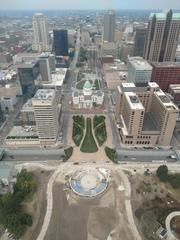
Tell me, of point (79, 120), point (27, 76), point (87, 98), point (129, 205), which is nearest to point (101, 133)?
point (79, 120)

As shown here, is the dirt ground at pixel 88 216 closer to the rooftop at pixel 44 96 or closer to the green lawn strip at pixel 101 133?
the green lawn strip at pixel 101 133

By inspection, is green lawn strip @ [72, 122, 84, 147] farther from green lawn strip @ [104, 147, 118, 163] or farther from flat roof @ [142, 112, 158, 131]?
flat roof @ [142, 112, 158, 131]

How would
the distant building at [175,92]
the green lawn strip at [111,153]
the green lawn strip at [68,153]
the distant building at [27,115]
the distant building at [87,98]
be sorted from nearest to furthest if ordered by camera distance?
the green lawn strip at [111,153] → the green lawn strip at [68,153] → the distant building at [27,115] → the distant building at [175,92] → the distant building at [87,98]

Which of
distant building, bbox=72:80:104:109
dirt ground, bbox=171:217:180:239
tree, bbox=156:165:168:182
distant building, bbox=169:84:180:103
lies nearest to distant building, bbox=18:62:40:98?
distant building, bbox=72:80:104:109

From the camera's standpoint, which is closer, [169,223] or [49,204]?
[169,223]

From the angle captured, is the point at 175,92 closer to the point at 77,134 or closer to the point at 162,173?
the point at 162,173

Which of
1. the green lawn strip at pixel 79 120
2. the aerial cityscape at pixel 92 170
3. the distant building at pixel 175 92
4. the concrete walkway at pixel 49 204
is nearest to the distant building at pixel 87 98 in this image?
the aerial cityscape at pixel 92 170
